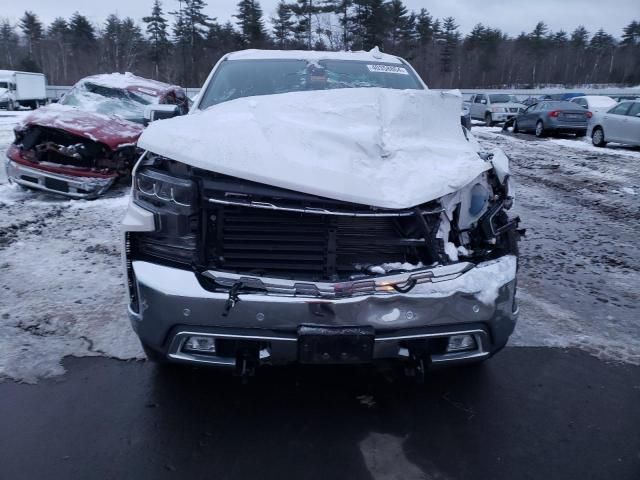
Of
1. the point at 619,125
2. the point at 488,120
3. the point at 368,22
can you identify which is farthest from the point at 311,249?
the point at 368,22

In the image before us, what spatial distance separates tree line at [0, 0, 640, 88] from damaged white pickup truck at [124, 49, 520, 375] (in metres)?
37.3

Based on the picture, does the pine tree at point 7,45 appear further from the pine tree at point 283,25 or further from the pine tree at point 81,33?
the pine tree at point 283,25

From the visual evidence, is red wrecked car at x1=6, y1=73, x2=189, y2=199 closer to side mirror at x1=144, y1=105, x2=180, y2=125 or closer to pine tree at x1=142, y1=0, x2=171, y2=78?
side mirror at x1=144, y1=105, x2=180, y2=125

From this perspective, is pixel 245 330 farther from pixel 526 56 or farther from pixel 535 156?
pixel 526 56

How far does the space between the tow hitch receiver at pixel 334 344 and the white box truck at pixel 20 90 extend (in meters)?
32.9

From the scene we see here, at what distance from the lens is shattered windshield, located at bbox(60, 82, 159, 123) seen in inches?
350

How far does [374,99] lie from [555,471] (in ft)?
7.34

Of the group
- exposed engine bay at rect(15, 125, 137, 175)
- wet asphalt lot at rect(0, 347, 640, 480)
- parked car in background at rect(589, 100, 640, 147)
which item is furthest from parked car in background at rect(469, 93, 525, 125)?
wet asphalt lot at rect(0, 347, 640, 480)

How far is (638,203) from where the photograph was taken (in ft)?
26.8

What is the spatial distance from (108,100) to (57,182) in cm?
266

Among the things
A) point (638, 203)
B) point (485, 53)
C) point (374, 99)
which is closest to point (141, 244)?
point (374, 99)

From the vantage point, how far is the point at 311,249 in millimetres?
2475

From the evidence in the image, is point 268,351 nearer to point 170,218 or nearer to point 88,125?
point 170,218

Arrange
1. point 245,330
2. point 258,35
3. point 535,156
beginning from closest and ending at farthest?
point 245,330, point 535,156, point 258,35
